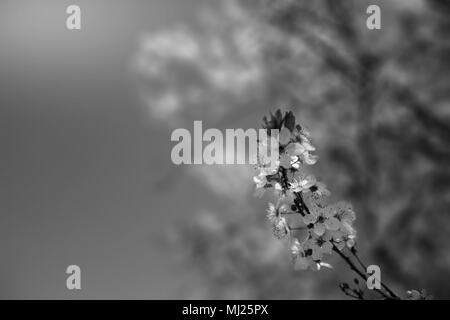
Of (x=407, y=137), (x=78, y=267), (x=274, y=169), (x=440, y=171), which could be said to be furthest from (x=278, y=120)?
(x=407, y=137)

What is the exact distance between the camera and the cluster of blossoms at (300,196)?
5.04 feet

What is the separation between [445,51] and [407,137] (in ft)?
2.73

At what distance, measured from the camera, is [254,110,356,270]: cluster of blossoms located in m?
1.54

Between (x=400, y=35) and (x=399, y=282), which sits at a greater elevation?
(x=400, y=35)

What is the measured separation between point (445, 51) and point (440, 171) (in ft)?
3.82

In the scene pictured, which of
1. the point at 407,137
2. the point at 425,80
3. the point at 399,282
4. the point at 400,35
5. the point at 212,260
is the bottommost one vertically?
the point at 399,282

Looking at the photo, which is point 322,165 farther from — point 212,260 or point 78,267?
point 78,267

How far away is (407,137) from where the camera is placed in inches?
186

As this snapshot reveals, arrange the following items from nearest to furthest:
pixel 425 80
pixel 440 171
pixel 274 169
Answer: pixel 274 169, pixel 440 171, pixel 425 80

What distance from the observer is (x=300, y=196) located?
156 centimetres

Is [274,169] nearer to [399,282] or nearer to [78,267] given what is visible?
[78,267]
